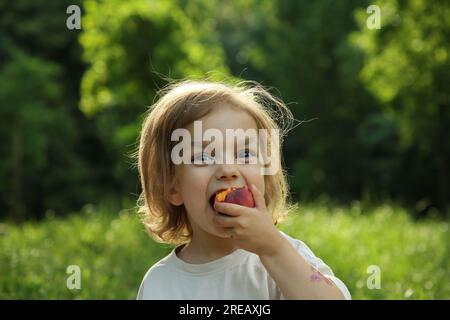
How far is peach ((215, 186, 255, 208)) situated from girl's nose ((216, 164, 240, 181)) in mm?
58

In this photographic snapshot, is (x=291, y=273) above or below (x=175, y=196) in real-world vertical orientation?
below

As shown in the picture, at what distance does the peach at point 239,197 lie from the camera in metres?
2.28

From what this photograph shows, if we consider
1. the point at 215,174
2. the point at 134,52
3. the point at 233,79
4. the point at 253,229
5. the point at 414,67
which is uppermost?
the point at 414,67

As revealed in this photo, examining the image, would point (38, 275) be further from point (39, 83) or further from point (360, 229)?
point (39, 83)

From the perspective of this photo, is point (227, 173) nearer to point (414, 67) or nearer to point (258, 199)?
point (258, 199)

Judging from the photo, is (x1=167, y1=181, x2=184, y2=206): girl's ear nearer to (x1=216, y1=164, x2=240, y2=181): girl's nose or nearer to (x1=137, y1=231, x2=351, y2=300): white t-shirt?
(x1=137, y1=231, x2=351, y2=300): white t-shirt

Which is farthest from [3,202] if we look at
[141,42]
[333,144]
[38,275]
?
[38,275]

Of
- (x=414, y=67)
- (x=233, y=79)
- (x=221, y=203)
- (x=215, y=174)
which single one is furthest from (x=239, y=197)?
(x=414, y=67)

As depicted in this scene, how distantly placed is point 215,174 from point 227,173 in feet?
0.17

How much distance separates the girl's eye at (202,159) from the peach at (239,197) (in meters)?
0.14

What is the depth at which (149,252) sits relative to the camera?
7.48 meters

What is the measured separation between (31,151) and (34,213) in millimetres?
4368

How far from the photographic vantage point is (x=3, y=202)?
25953mm

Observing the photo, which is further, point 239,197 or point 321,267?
point 321,267
